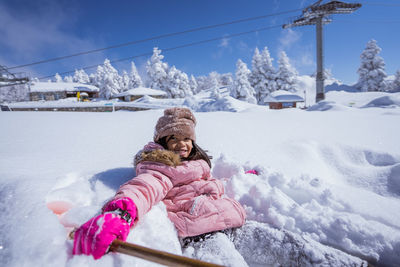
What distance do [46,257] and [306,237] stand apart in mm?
1645

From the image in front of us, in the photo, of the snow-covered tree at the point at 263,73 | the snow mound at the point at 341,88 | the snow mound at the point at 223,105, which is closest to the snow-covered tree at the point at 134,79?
the snow-covered tree at the point at 263,73

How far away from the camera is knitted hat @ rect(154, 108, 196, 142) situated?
1.99 metres

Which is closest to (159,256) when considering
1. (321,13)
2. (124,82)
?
(321,13)

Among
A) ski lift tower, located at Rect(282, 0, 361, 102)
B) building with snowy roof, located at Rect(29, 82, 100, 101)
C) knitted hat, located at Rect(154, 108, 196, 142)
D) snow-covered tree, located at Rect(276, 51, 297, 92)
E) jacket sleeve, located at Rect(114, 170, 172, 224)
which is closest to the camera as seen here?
jacket sleeve, located at Rect(114, 170, 172, 224)

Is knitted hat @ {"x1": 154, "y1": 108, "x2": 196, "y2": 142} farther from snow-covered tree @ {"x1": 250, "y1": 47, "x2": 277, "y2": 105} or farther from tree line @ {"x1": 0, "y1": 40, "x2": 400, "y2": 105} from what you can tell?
snow-covered tree @ {"x1": 250, "y1": 47, "x2": 277, "y2": 105}

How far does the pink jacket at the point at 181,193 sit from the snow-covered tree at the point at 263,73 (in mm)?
32758

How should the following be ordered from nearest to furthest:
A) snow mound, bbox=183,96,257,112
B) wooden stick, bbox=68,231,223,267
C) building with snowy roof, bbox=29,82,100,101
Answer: wooden stick, bbox=68,231,223,267 → snow mound, bbox=183,96,257,112 → building with snowy roof, bbox=29,82,100,101

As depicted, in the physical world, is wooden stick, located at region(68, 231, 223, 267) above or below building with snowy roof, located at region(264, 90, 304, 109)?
below

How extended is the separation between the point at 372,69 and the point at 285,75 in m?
14.1

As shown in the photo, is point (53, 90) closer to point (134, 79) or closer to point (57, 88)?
point (57, 88)

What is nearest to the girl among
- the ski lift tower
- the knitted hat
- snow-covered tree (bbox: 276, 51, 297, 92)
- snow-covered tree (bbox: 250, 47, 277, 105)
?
the knitted hat

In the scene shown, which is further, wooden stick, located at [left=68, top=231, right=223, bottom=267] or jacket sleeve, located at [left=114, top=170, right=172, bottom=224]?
jacket sleeve, located at [left=114, top=170, right=172, bottom=224]

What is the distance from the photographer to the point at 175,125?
6.53 feet

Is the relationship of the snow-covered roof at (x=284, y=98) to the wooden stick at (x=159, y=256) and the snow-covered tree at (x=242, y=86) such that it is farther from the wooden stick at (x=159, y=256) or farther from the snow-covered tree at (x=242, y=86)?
the wooden stick at (x=159, y=256)
